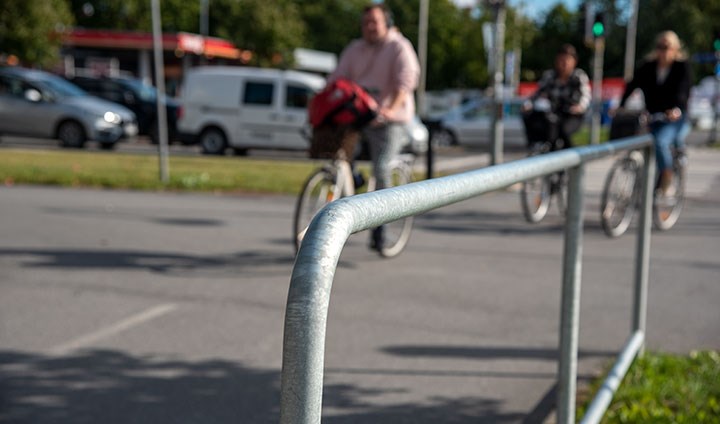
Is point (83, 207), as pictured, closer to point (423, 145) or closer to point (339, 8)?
point (423, 145)

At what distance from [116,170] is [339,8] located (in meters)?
64.0

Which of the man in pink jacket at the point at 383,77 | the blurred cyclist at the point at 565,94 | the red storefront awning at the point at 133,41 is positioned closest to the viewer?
the man in pink jacket at the point at 383,77

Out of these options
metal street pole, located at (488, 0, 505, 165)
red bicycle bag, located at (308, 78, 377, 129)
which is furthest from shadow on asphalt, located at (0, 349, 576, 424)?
metal street pole, located at (488, 0, 505, 165)

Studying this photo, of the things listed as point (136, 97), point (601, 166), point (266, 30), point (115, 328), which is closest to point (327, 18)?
point (266, 30)

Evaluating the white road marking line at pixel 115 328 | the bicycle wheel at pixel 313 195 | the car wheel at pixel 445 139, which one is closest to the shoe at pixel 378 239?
the bicycle wheel at pixel 313 195

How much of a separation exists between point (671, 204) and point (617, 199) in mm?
1208

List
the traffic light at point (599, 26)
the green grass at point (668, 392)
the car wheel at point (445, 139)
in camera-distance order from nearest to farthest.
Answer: the green grass at point (668, 392) → the traffic light at point (599, 26) → the car wheel at point (445, 139)

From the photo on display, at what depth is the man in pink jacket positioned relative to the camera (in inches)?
262

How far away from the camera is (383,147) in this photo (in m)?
6.78

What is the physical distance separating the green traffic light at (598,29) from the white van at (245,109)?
592 cm

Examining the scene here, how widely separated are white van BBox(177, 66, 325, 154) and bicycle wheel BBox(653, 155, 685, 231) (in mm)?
11574

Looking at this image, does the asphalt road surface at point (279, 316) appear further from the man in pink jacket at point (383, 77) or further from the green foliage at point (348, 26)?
the green foliage at point (348, 26)

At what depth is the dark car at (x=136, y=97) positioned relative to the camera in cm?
2423

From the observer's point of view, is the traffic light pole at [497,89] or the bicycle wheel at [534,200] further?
the traffic light pole at [497,89]
